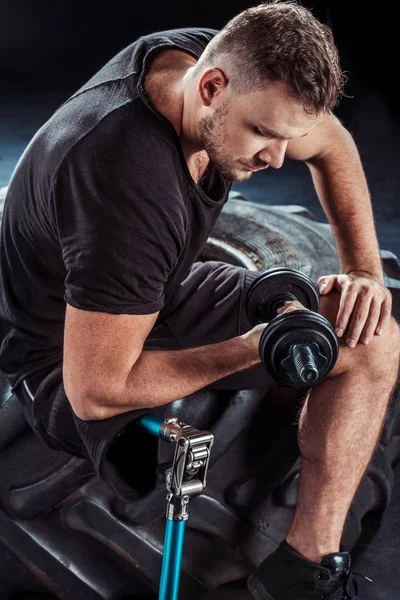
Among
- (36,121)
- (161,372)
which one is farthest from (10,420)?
(36,121)

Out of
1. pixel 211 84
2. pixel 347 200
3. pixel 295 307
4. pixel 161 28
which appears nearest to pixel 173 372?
pixel 295 307

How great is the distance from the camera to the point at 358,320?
2.35m

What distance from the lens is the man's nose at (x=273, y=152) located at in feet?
6.86

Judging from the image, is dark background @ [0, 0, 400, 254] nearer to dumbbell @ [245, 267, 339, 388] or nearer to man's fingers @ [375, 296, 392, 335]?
man's fingers @ [375, 296, 392, 335]

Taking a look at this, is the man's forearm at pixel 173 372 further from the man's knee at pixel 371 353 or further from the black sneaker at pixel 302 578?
the black sneaker at pixel 302 578

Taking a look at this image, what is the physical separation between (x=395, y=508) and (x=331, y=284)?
728 millimetres

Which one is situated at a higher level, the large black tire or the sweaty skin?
the sweaty skin

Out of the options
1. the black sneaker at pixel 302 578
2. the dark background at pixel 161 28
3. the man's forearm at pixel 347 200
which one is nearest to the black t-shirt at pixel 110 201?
the man's forearm at pixel 347 200

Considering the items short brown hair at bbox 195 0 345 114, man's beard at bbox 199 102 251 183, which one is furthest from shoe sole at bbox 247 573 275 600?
short brown hair at bbox 195 0 345 114

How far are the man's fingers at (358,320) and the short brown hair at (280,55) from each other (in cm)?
51

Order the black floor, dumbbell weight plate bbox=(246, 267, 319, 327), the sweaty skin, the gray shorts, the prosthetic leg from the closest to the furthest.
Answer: the prosthetic leg, the sweaty skin, the gray shorts, dumbbell weight plate bbox=(246, 267, 319, 327), the black floor

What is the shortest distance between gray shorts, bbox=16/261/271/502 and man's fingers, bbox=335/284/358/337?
0.22 meters

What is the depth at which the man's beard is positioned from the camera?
2049 mm

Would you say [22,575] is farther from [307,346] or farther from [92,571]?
[307,346]
